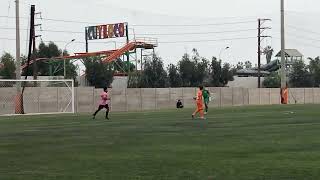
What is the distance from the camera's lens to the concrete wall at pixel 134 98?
183 feet

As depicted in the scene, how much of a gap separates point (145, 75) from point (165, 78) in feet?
10.5

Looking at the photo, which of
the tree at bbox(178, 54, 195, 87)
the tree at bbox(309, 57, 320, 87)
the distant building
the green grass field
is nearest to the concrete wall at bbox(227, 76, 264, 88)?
the tree at bbox(309, 57, 320, 87)

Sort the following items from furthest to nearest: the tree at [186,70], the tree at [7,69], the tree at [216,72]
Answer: the tree at [216,72], the tree at [7,69], the tree at [186,70]

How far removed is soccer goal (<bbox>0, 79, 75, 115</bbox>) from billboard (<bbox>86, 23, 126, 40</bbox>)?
48.2m

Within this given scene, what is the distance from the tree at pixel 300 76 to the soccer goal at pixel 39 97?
5570 centimetres

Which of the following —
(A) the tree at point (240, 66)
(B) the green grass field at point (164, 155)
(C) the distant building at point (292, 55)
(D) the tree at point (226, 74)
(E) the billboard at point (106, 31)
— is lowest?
(B) the green grass field at point (164, 155)

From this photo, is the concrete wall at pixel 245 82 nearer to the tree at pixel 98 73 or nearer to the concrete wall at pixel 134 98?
the concrete wall at pixel 134 98

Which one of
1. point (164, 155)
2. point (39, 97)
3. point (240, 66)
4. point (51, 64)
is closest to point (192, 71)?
point (51, 64)

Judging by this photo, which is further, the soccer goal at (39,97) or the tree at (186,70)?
the tree at (186,70)

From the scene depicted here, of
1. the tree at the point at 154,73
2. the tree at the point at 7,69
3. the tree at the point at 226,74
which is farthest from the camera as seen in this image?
the tree at the point at 226,74

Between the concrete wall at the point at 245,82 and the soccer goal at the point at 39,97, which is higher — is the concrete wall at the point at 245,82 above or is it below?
above

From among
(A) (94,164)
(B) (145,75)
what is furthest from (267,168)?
(B) (145,75)

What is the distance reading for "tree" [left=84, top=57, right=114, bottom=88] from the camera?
84062 mm

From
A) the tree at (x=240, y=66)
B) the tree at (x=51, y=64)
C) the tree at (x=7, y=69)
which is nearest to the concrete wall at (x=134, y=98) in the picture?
the tree at (x=51, y=64)
